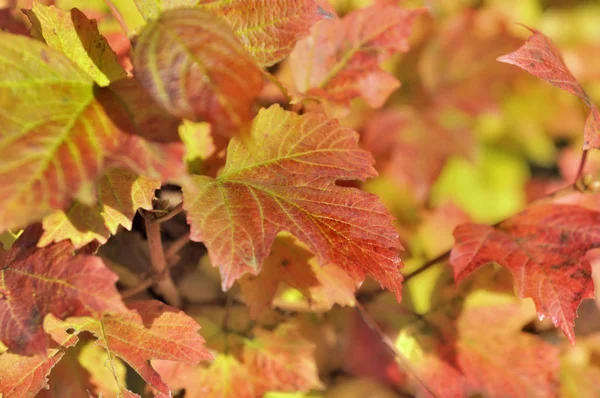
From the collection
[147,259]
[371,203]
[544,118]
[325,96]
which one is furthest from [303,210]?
[544,118]

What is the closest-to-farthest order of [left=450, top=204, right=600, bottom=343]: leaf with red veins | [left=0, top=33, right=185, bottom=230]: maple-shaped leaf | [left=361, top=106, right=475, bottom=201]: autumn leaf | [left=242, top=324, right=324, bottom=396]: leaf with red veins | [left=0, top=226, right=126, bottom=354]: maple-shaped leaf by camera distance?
[left=0, top=33, right=185, bottom=230]: maple-shaped leaf → [left=0, top=226, right=126, bottom=354]: maple-shaped leaf → [left=450, top=204, right=600, bottom=343]: leaf with red veins → [left=242, top=324, right=324, bottom=396]: leaf with red veins → [left=361, top=106, right=475, bottom=201]: autumn leaf

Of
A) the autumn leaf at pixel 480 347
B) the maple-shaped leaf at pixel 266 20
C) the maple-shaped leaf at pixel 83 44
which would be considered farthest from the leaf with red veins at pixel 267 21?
the autumn leaf at pixel 480 347

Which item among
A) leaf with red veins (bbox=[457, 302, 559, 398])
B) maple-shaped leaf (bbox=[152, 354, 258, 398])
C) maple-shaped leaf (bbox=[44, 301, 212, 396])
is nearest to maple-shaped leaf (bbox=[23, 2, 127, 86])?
maple-shaped leaf (bbox=[44, 301, 212, 396])

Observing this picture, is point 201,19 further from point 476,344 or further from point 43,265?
point 476,344

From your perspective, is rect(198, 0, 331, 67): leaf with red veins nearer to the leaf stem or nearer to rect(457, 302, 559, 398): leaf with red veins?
the leaf stem

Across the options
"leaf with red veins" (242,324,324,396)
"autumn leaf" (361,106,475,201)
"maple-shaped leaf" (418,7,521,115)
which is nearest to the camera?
"leaf with red veins" (242,324,324,396)

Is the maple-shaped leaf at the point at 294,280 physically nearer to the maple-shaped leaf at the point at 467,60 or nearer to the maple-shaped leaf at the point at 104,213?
the maple-shaped leaf at the point at 104,213

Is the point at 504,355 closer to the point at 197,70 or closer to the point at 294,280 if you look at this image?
the point at 294,280

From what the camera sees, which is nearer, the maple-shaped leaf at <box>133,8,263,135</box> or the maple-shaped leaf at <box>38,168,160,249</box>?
the maple-shaped leaf at <box>133,8,263,135</box>
